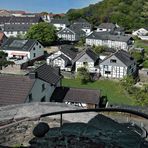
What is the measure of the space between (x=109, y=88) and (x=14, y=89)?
1060 cm

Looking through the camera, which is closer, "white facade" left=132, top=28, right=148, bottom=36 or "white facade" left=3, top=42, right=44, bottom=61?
"white facade" left=3, top=42, right=44, bottom=61

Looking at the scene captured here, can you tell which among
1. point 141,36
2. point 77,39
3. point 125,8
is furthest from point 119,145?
point 125,8

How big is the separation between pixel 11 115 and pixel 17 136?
2.56ft

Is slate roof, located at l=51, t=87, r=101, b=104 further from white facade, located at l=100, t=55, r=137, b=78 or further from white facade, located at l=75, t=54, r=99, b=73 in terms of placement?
white facade, located at l=75, t=54, r=99, b=73

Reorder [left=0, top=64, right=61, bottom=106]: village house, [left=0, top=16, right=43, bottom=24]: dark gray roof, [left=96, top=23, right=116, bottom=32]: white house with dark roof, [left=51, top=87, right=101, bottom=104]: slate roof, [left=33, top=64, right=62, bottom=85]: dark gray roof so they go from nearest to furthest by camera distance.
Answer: [left=0, top=64, right=61, bottom=106]: village house → [left=33, top=64, right=62, bottom=85]: dark gray roof → [left=51, top=87, right=101, bottom=104]: slate roof → [left=0, top=16, right=43, bottom=24]: dark gray roof → [left=96, top=23, right=116, bottom=32]: white house with dark roof

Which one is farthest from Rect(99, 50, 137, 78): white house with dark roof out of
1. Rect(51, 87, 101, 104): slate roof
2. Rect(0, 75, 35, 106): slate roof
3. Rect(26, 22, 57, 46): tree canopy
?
Rect(0, 75, 35, 106): slate roof

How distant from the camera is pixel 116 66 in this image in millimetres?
25891

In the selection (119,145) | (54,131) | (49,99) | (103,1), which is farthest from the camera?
(103,1)

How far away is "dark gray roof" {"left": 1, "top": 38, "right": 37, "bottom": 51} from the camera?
3083cm

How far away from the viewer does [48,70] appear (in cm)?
1816

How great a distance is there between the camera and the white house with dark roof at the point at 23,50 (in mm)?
30281

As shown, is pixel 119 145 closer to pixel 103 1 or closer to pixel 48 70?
pixel 48 70

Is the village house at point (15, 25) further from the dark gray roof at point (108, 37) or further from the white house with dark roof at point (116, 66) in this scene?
the white house with dark roof at point (116, 66)

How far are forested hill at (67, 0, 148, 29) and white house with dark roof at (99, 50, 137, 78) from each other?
1209 inches
